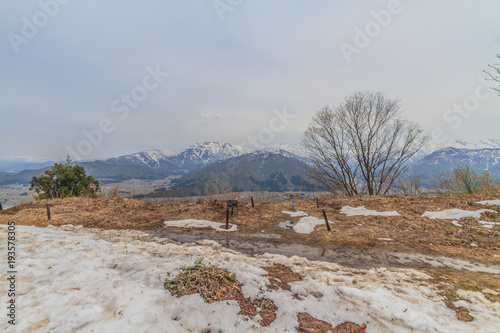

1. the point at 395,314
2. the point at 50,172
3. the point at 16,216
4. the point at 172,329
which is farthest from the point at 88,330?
the point at 50,172

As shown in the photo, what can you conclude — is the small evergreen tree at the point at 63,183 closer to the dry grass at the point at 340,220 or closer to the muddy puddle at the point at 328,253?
the dry grass at the point at 340,220

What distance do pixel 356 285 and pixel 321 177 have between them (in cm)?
2124

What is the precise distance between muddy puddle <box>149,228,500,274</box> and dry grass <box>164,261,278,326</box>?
3730 mm

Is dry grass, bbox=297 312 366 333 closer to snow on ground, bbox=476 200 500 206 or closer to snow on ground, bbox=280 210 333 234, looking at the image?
snow on ground, bbox=280 210 333 234

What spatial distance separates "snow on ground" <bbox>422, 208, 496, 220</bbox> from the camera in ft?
35.6

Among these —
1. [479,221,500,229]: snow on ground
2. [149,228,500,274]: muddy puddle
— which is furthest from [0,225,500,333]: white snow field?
[479,221,500,229]: snow on ground

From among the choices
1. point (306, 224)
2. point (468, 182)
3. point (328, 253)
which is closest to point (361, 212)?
point (306, 224)

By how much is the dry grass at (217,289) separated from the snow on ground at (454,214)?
13264 mm

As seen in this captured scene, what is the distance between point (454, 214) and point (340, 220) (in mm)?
6559

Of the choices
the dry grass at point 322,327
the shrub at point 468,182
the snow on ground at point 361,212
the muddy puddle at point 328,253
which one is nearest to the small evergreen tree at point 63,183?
the muddy puddle at point 328,253

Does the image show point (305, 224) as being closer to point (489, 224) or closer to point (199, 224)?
point (199, 224)

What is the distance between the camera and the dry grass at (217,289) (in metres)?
3.58

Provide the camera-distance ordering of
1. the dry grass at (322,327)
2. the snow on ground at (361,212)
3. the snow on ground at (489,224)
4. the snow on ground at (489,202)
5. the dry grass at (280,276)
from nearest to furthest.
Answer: the dry grass at (322,327) < the dry grass at (280,276) < the snow on ground at (489,224) < the snow on ground at (489,202) < the snow on ground at (361,212)

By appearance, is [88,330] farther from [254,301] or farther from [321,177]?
[321,177]
